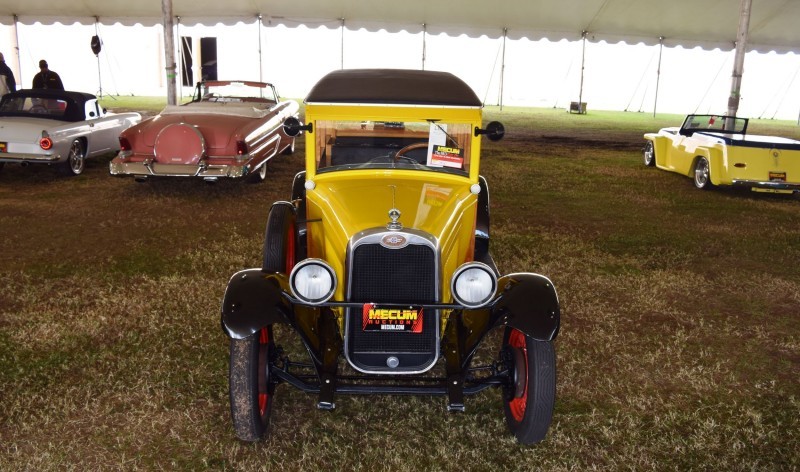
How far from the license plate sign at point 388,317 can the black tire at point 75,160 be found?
25.1 ft

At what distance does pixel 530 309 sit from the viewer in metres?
2.92

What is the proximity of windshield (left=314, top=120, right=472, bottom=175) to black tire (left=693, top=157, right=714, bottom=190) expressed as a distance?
7113 mm

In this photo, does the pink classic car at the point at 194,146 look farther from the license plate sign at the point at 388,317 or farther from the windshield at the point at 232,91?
the license plate sign at the point at 388,317

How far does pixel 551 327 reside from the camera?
112 inches

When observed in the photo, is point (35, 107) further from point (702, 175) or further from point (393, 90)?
point (702, 175)

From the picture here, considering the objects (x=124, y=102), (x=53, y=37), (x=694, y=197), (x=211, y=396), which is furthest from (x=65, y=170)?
(x=53, y=37)

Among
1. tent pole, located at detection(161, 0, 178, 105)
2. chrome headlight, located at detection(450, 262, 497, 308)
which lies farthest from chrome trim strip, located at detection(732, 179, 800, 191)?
tent pole, located at detection(161, 0, 178, 105)

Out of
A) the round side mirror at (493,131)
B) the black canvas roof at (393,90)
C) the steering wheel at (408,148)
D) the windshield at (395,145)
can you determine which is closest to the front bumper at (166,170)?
the black canvas roof at (393,90)

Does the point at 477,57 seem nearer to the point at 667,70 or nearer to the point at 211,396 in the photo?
the point at 667,70

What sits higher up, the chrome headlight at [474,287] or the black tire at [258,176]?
the chrome headlight at [474,287]

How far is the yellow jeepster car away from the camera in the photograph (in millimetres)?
2854

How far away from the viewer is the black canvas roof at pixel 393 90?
3807 millimetres

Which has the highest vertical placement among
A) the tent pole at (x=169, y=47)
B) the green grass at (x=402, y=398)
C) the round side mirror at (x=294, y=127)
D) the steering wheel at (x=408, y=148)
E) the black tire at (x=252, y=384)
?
Result: the tent pole at (x=169, y=47)

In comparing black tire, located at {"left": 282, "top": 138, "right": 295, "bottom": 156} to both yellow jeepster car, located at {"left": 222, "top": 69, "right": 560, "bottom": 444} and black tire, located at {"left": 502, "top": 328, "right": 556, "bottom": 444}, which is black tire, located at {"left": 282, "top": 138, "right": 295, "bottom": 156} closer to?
yellow jeepster car, located at {"left": 222, "top": 69, "right": 560, "bottom": 444}
